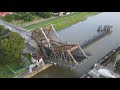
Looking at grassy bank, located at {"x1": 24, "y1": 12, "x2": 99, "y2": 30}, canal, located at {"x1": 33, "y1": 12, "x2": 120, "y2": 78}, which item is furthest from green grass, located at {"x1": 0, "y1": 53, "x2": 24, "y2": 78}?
grassy bank, located at {"x1": 24, "y1": 12, "x2": 99, "y2": 30}

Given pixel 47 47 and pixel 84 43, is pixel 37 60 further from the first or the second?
pixel 84 43

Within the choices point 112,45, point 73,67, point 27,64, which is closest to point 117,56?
point 112,45

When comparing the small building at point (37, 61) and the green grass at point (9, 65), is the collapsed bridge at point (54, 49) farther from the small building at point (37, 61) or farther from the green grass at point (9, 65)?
the green grass at point (9, 65)

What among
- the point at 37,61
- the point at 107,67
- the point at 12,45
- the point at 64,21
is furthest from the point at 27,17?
the point at 107,67

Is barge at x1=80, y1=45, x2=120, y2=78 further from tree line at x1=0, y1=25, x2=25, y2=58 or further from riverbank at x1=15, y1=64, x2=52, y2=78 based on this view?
tree line at x1=0, y1=25, x2=25, y2=58

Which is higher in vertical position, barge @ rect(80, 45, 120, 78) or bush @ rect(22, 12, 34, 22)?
bush @ rect(22, 12, 34, 22)

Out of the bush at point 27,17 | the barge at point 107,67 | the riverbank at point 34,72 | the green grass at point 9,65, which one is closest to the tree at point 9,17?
the bush at point 27,17
